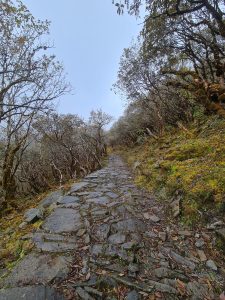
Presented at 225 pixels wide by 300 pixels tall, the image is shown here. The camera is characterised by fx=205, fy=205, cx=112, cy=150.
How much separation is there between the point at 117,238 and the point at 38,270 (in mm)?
1119

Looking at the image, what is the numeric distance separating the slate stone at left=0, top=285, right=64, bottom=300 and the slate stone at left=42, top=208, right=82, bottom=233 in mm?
1178

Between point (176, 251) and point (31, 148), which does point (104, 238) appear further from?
point (31, 148)

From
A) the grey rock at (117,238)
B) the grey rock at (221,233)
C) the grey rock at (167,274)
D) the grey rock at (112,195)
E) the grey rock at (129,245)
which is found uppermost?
the grey rock at (112,195)

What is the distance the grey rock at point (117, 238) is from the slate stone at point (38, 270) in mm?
647

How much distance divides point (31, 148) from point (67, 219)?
12.7 meters

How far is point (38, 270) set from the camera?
2225 mm

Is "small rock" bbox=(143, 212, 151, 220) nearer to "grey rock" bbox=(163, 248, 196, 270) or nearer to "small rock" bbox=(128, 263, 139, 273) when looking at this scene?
"grey rock" bbox=(163, 248, 196, 270)

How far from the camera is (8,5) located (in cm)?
584

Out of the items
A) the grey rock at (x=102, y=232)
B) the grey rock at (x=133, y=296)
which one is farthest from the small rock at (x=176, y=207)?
the grey rock at (x=133, y=296)

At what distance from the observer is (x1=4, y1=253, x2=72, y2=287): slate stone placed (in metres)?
2.09

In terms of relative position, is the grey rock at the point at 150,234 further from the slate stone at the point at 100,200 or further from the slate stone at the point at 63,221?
the slate stone at the point at 100,200

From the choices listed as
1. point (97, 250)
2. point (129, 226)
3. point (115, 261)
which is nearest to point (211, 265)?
point (115, 261)

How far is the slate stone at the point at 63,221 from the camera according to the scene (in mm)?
3203

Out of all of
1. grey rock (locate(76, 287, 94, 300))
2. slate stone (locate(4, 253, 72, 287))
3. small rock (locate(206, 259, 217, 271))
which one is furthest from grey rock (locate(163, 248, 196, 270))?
slate stone (locate(4, 253, 72, 287))
